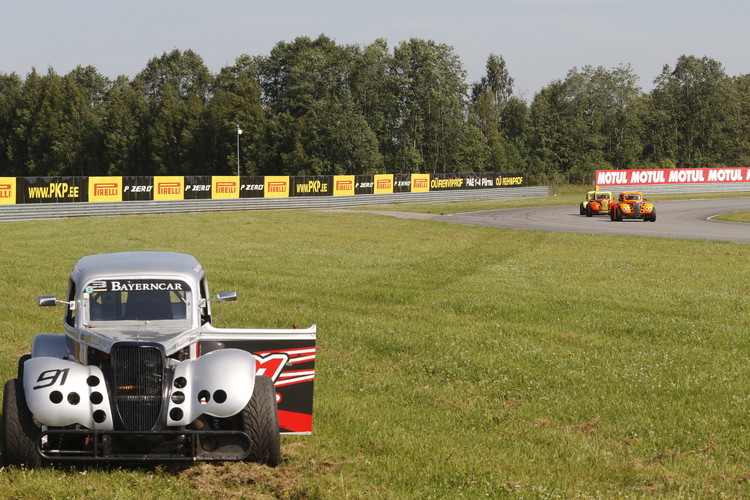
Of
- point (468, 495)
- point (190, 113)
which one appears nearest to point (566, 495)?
point (468, 495)

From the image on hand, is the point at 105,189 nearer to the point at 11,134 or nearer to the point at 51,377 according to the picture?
the point at 51,377

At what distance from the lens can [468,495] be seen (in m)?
7.47

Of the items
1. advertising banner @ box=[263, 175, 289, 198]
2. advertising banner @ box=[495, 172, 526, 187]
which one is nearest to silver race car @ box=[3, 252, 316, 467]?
advertising banner @ box=[263, 175, 289, 198]

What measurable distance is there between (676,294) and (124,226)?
1078 inches

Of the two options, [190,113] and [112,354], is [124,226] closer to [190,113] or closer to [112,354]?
[112,354]

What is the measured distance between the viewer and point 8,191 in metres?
47.3

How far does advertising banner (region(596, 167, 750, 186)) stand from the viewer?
276 ft

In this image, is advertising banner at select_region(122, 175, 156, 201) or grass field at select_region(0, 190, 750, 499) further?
advertising banner at select_region(122, 175, 156, 201)

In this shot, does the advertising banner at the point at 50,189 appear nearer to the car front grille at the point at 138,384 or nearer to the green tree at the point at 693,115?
the car front grille at the point at 138,384

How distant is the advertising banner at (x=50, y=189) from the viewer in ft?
157

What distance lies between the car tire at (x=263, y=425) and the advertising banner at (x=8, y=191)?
1704 inches

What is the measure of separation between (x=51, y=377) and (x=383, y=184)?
6185cm

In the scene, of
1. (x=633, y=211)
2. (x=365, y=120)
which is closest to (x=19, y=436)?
(x=633, y=211)

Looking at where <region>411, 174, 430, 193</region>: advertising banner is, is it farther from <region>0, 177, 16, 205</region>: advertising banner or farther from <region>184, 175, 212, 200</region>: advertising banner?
<region>0, 177, 16, 205</region>: advertising banner
